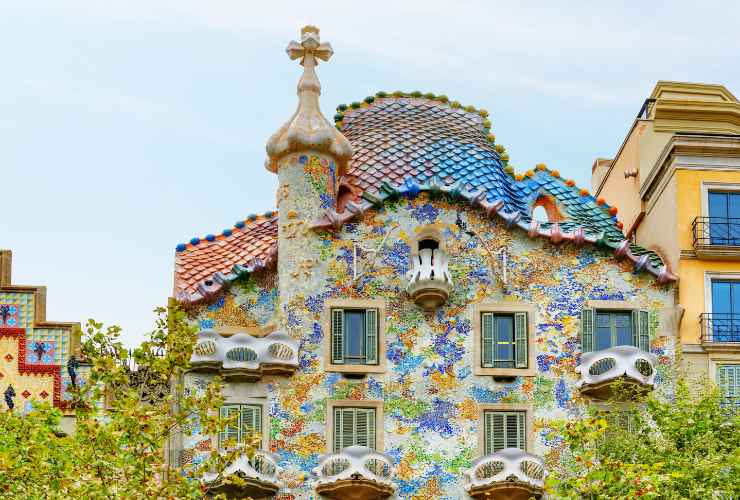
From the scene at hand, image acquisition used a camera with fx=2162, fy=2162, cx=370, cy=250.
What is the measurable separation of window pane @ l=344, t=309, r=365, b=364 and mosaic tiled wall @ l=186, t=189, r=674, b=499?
0.41m

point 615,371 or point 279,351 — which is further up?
point 279,351

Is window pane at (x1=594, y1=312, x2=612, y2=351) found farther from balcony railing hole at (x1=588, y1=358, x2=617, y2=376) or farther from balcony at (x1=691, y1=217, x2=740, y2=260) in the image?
balcony at (x1=691, y1=217, x2=740, y2=260)

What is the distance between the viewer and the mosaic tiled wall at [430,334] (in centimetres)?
4253

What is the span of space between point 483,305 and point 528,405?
2.26 metres

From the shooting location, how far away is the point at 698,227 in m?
44.4

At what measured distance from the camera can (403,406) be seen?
141 feet

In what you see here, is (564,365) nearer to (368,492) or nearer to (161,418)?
(368,492)

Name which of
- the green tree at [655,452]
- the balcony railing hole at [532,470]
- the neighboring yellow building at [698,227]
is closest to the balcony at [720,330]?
the neighboring yellow building at [698,227]

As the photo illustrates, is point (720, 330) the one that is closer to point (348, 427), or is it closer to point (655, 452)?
point (655, 452)

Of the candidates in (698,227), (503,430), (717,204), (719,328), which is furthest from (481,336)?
(717,204)

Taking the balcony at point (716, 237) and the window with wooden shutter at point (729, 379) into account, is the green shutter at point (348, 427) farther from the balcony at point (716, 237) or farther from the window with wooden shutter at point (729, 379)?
the balcony at point (716, 237)

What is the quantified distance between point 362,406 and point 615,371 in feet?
16.5

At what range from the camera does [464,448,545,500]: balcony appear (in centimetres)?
4159

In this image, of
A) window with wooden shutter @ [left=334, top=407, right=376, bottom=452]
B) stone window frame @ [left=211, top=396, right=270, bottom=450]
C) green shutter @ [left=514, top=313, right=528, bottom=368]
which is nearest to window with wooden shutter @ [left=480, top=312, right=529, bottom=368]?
green shutter @ [left=514, top=313, right=528, bottom=368]
